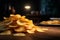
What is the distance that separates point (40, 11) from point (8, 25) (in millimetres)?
1887

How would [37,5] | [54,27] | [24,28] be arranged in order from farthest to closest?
[37,5]
[54,27]
[24,28]

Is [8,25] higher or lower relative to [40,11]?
higher

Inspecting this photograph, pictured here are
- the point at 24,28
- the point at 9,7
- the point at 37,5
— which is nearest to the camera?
the point at 24,28

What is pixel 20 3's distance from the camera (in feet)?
9.45

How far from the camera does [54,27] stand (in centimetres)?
134

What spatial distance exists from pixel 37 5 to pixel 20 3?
0.27 meters

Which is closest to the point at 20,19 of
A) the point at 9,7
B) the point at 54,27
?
the point at 54,27

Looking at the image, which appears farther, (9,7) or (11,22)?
(9,7)

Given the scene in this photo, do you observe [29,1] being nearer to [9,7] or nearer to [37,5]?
[37,5]

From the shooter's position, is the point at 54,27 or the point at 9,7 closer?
the point at 54,27

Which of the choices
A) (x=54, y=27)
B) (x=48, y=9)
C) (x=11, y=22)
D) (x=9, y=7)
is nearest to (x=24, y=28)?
(x=11, y=22)

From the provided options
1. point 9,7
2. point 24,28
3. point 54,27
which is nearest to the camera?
point 24,28

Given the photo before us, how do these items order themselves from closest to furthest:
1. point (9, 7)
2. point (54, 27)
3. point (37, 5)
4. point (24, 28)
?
point (24, 28)
point (54, 27)
point (9, 7)
point (37, 5)

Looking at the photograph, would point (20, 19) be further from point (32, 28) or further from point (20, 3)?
point (20, 3)
